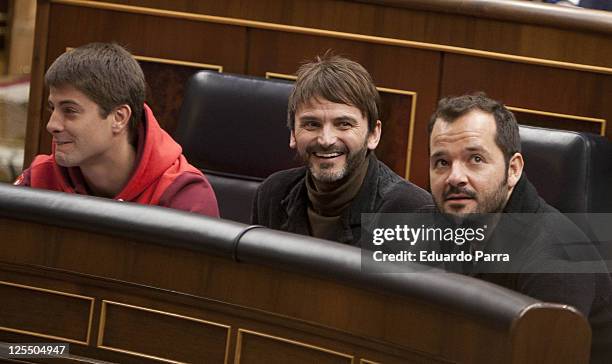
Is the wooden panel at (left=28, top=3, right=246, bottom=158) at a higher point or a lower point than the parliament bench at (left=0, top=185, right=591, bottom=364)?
higher

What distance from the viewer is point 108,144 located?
1470 mm

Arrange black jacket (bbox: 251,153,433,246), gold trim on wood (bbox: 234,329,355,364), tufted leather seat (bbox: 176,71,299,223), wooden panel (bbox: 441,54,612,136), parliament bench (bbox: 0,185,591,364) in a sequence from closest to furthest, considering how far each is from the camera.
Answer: parliament bench (bbox: 0,185,591,364) → gold trim on wood (bbox: 234,329,355,364) → black jacket (bbox: 251,153,433,246) → tufted leather seat (bbox: 176,71,299,223) → wooden panel (bbox: 441,54,612,136)

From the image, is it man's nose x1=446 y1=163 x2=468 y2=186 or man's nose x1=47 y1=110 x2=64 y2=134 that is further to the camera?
man's nose x1=47 y1=110 x2=64 y2=134

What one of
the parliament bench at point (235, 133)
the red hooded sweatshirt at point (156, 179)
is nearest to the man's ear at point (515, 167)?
the red hooded sweatshirt at point (156, 179)

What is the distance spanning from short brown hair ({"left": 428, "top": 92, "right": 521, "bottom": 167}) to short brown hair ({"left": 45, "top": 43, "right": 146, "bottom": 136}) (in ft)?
1.47

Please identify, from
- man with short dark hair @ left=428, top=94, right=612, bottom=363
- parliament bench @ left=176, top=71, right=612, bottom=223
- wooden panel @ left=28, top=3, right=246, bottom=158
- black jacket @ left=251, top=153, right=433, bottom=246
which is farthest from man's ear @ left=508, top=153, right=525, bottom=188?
wooden panel @ left=28, top=3, right=246, bottom=158

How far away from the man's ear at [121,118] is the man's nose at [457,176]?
1.64 feet

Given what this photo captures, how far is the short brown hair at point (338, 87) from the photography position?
1402 millimetres

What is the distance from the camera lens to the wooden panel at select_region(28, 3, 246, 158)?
195 centimetres

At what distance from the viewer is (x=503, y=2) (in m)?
1.80

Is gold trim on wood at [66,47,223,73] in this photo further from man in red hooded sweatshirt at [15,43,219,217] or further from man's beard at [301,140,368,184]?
man's beard at [301,140,368,184]

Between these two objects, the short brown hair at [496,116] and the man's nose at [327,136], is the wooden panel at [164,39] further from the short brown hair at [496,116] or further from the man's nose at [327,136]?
the short brown hair at [496,116]

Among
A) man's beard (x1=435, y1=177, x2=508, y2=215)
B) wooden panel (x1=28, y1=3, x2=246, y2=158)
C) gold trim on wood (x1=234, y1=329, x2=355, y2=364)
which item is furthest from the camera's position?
wooden panel (x1=28, y1=3, x2=246, y2=158)

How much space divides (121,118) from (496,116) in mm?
521
